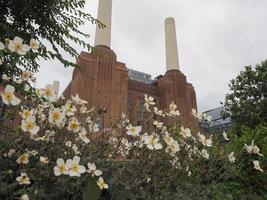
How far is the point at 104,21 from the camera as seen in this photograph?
30.0 metres

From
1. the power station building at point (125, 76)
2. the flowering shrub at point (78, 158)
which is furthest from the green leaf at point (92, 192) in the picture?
the power station building at point (125, 76)

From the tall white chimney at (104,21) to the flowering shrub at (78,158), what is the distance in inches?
1107

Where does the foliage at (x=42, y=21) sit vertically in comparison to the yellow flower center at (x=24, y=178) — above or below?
above

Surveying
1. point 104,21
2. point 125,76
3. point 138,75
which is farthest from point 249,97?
point 138,75

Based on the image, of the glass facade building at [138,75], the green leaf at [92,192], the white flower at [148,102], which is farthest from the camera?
the glass facade building at [138,75]

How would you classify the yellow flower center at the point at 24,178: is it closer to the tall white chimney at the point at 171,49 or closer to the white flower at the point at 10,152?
the white flower at the point at 10,152

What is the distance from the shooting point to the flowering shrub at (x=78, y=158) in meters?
1.24

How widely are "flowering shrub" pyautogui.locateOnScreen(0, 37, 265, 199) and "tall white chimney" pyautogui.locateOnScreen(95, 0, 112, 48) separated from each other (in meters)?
28.1

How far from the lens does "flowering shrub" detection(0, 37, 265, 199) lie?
124cm

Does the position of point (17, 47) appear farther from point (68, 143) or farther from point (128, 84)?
point (128, 84)

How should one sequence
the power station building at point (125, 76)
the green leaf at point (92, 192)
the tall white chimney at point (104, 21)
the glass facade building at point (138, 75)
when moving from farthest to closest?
the glass facade building at point (138, 75) < the tall white chimney at point (104, 21) < the power station building at point (125, 76) < the green leaf at point (92, 192)

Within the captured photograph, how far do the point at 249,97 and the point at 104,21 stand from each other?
61.3 feet

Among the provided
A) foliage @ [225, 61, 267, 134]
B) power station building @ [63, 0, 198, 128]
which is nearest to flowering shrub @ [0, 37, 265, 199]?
foliage @ [225, 61, 267, 134]

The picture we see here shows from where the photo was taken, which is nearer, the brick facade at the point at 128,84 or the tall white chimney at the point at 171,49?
the brick facade at the point at 128,84
